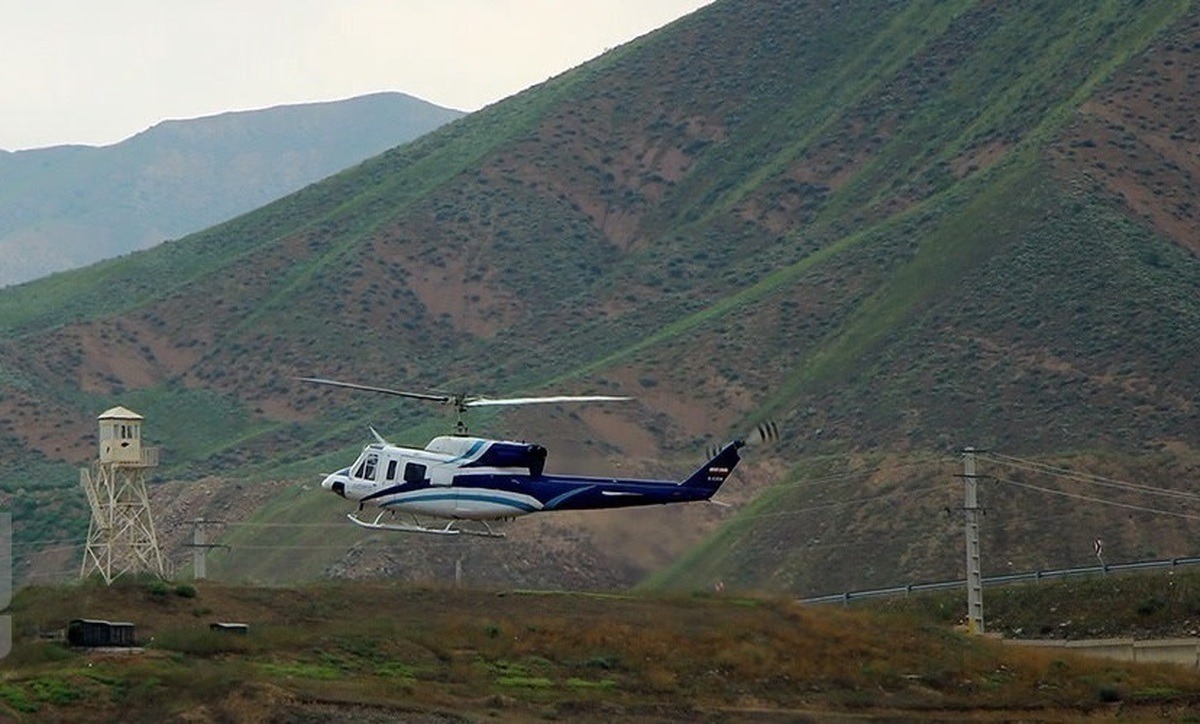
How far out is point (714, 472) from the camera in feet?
212

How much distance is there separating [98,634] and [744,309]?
92309 mm

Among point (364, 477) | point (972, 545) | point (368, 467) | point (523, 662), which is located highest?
point (368, 467)

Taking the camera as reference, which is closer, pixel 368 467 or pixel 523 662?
pixel 523 662

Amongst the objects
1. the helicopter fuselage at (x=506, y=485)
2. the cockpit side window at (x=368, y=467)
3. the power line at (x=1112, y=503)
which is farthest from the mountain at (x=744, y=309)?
the cockpit side window at (x=368, y=467)

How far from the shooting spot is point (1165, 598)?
268 ft

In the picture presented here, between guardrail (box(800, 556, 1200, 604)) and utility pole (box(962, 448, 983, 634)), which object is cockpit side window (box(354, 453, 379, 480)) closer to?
utility pole (box(962, 448, 983, 634))

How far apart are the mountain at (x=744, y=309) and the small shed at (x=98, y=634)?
16102 mm

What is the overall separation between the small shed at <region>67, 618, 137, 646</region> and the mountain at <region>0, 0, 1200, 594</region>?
634 inches

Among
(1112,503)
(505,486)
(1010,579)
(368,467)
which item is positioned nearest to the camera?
(505,486)

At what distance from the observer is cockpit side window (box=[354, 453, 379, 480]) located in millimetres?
65562

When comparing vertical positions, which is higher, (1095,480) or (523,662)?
(1095,480)

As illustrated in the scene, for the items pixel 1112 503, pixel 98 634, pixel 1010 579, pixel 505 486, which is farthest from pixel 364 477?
pixel 1112 503

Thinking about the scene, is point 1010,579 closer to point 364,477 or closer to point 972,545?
point 972,545

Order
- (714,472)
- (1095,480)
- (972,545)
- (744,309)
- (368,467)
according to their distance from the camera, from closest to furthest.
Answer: (714,472) < (368,467) < (972,545) < (1095,480) < (744,309)
